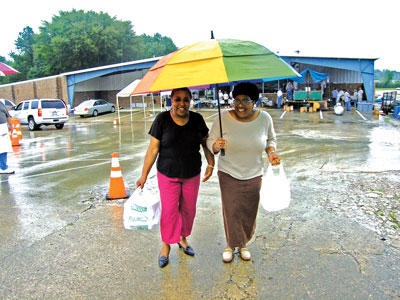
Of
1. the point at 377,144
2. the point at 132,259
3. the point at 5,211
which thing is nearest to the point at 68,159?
the point at 5,211

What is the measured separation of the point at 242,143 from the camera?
9.99ft

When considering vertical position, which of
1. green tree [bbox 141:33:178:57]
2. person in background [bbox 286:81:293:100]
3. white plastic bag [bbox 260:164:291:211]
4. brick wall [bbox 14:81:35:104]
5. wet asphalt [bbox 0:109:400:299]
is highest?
green tree [bbox 141:33:178:57]

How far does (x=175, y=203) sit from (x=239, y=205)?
2.08 feet

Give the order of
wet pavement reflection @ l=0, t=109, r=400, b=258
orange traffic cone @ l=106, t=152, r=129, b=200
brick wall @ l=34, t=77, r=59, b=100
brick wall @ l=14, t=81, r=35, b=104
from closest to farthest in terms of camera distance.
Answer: wet pavement reflection @ l=0, t=109, r=400, b=258, orange traffic cone @ l=106, t=152, r=129, b=200, brick wall @ l=34, t=77, r=59, b=100, brick wall @ l=14, t=81, r=35, b=104

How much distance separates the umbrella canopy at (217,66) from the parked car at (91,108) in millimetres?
24669

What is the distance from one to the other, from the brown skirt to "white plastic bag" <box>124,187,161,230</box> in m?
0.73

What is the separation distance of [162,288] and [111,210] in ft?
7.41

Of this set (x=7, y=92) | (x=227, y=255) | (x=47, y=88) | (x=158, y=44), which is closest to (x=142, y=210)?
(x=227, y=255)

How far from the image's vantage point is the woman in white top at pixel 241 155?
303cm

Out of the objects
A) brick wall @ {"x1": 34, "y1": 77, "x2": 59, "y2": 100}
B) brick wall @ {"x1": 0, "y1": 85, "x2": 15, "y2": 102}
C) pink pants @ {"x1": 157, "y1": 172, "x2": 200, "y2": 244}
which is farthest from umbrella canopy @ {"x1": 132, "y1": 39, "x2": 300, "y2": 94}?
brick wall @ {"x1": 0, "y1": 85, "x2": 15, "y2": 102}

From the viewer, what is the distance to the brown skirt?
10.3ft

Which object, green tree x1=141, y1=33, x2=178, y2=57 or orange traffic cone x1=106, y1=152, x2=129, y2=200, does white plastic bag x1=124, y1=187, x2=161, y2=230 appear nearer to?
orange traffic cone x1=106, y1=152, x2=129, y2=200

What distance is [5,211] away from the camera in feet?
16.2

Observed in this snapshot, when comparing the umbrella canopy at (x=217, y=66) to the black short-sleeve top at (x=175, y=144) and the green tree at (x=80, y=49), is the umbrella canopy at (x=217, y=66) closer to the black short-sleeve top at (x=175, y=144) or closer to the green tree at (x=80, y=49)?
the black short-sleeve top at (x=175, y=144)
